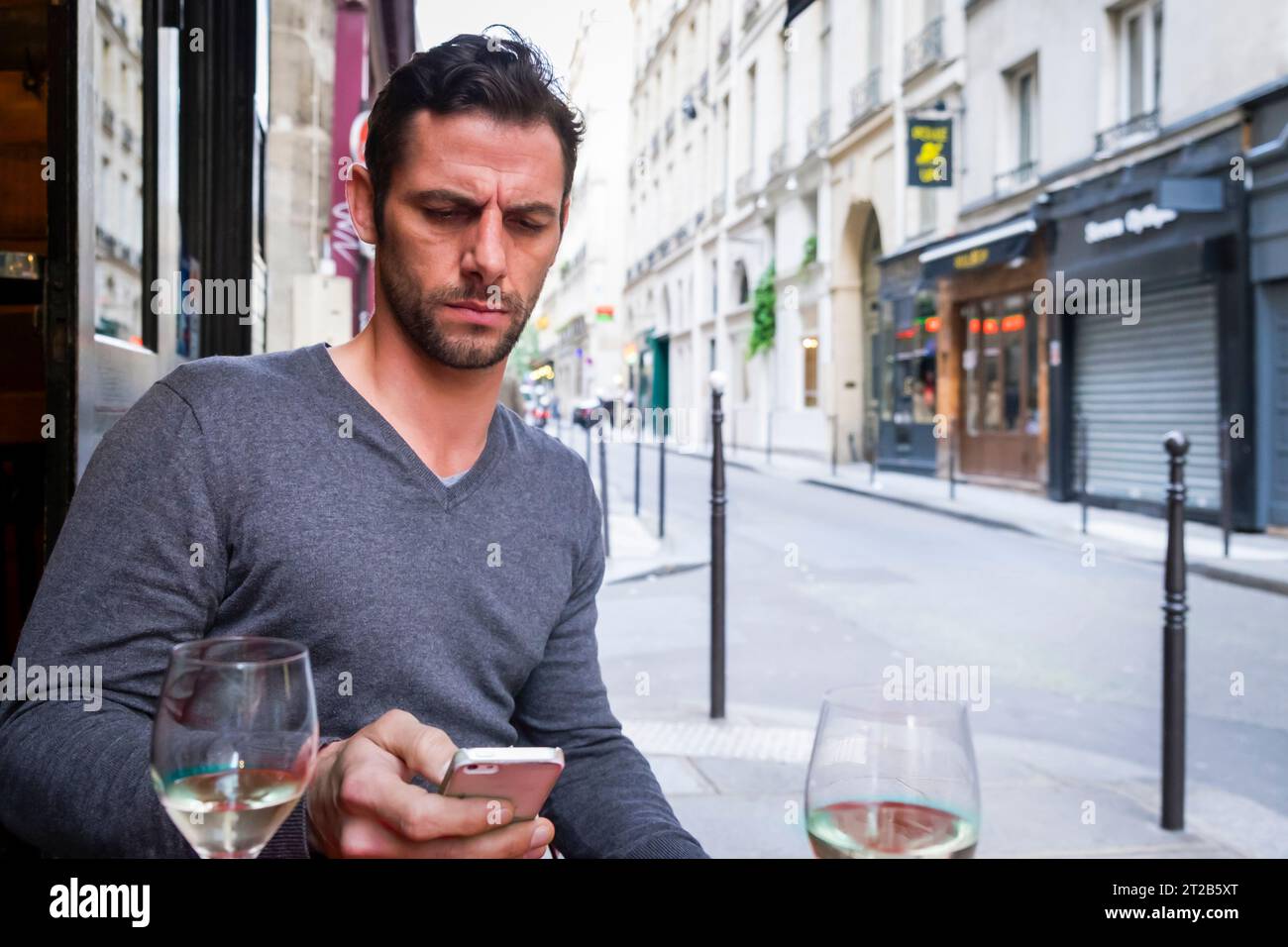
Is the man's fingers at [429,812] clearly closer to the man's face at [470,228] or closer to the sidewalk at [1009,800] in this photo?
the man's face at [470,228]

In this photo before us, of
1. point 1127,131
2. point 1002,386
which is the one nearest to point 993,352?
point 1002,386

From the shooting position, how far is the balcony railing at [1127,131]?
11.9 metres

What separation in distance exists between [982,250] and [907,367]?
13.5ft

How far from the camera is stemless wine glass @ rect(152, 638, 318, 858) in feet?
2.60

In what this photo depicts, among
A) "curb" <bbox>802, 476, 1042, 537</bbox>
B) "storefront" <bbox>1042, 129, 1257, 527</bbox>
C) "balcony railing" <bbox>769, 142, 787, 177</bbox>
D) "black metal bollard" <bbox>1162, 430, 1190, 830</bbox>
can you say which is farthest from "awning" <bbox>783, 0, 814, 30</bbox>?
"balcony railing" <bbox>769, 142, 787, 177</bbox>

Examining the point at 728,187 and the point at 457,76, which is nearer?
the point at 457,76

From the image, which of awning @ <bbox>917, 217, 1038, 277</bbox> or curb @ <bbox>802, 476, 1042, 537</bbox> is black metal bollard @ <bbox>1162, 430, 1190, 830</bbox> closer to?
curb @ <bbox>802, 476, 1042, 537</bbox>

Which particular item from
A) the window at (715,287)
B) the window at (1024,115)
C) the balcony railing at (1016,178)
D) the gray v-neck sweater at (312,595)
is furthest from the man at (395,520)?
the window at (715,287)

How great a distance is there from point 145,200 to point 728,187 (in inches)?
1040

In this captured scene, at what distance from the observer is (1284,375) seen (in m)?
10.1

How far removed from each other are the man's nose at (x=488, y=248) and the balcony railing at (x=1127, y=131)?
39.5 ft

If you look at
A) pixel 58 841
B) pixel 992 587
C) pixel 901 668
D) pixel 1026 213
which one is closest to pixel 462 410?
pixel 58 841

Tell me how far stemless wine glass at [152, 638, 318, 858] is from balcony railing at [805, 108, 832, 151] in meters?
21.6
